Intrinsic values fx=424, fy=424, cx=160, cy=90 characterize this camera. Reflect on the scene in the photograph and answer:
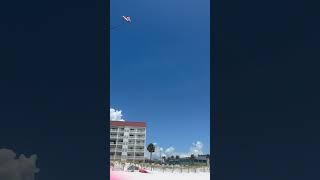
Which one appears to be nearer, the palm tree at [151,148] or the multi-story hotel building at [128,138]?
the palm tree at [151,148]

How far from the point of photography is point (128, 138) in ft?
257

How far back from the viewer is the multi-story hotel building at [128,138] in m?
78.0

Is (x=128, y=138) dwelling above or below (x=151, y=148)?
above

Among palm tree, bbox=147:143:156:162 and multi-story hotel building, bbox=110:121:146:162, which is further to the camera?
multi-story hotel building, bbox=110:121:146:162

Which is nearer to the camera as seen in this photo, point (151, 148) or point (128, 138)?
point (151, 148)

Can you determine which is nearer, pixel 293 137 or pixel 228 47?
pixel 293 137

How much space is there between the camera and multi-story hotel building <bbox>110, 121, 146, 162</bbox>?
256ft
